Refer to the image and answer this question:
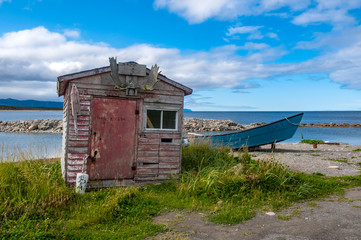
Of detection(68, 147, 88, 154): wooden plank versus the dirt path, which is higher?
detection(68, 147, 88, 154): wooden plank

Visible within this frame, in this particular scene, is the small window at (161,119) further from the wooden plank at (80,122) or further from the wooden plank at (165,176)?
the wooden plank at (80,122)

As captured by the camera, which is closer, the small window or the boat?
the small window

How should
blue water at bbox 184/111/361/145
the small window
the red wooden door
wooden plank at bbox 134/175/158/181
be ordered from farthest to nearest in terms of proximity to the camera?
blue water at bbox 184/111/361/145 → the small window → wooden plank at bbox 134/175/158/181 → the red wooden door

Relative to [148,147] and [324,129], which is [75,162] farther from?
[324,129]

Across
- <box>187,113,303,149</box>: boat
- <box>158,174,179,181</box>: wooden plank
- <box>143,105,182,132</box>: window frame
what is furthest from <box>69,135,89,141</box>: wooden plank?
<box>187,113,303,149</box>: boat

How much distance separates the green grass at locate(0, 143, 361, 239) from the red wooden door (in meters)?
1.04

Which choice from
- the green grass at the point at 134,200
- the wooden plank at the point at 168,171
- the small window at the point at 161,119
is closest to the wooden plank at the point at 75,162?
the green grass at the point at 134,200

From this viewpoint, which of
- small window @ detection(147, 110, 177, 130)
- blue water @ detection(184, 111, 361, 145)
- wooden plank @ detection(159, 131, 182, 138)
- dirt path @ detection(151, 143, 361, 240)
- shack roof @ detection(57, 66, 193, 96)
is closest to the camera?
dirt path @ detection(151, 143, 361, 240)

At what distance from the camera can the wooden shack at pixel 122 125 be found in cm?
800

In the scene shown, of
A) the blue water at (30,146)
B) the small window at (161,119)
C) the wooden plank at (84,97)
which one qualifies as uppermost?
the wooden plank at (84,97)

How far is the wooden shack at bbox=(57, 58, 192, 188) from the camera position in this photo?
800cm

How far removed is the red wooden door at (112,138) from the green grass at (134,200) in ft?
3.41

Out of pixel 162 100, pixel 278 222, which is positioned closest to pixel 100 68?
pixel 162 100

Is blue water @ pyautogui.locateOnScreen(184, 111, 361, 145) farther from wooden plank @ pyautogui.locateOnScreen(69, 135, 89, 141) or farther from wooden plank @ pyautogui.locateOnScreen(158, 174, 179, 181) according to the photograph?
wooden plank @ pyautogui.locateOnScreen(69, 135, 89, 141)
